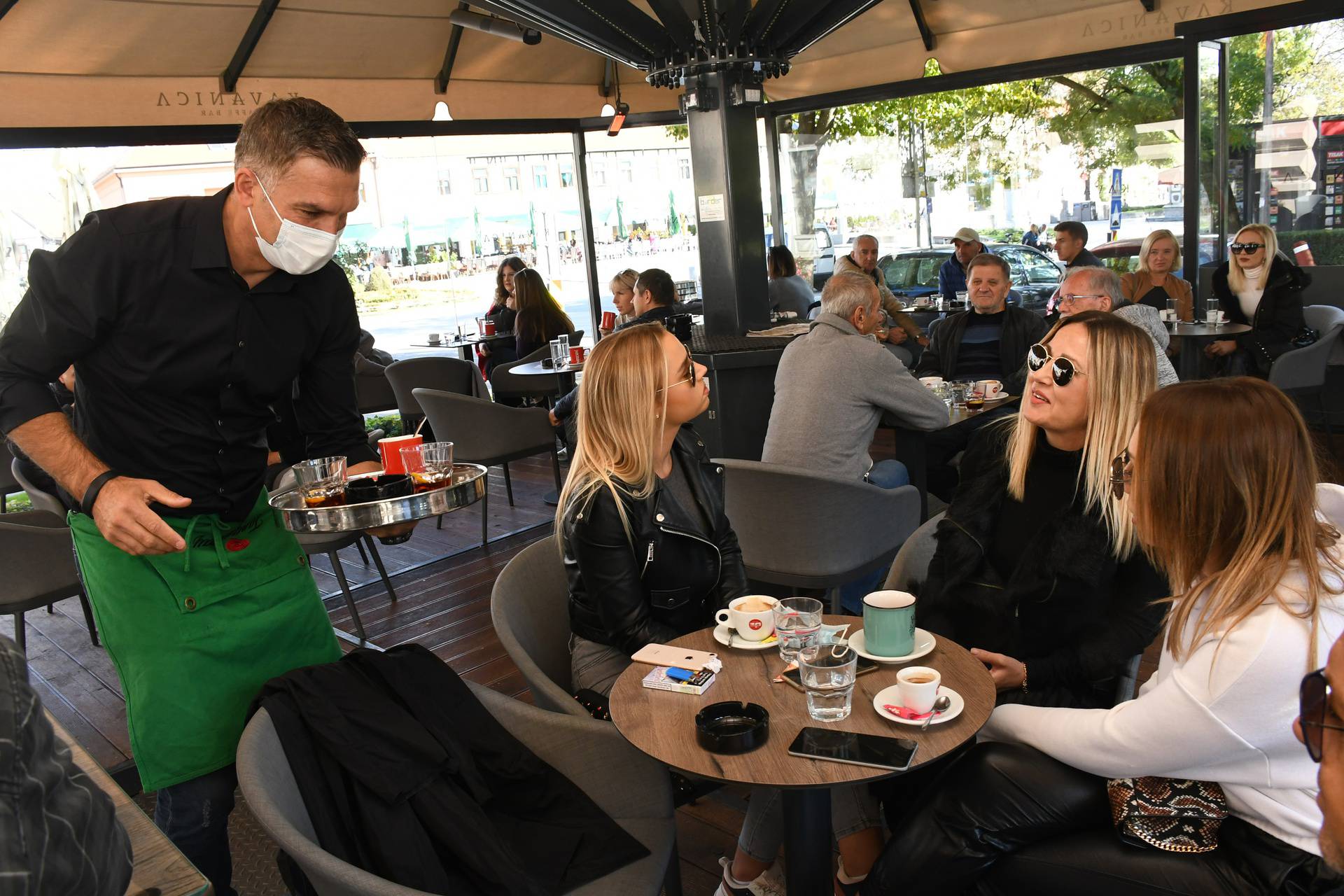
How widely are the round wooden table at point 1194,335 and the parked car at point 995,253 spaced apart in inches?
87.9

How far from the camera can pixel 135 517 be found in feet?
5.98

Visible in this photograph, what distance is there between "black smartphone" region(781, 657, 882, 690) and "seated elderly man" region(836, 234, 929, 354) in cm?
396

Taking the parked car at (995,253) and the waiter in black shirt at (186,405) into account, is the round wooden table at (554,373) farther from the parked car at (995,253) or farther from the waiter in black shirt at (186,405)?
the waiter in black shirt at (186,405)

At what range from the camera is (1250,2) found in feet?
22.7

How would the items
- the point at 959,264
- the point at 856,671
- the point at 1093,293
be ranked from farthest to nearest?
the point at 959,264, the point at 1093,293, the point at 856,671

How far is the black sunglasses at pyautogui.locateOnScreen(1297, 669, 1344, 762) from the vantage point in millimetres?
930

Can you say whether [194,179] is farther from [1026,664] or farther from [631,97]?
[1026,664]

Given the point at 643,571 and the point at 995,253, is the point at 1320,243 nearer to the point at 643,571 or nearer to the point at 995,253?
the point at 995,253

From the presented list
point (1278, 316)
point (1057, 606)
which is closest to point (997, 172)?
point (1278, 316)

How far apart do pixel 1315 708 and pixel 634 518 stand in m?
1.62

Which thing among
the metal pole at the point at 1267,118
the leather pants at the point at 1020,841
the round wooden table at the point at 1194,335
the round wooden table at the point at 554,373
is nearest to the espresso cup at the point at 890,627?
the leather pants at the point at 1020,841

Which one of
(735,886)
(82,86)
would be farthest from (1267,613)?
(82,86)

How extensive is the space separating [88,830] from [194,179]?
8.35m

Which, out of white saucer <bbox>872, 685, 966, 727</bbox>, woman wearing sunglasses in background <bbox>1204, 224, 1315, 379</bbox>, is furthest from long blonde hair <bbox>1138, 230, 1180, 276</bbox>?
white saucer <bbox>872, 685, 966, 727</bbox>
